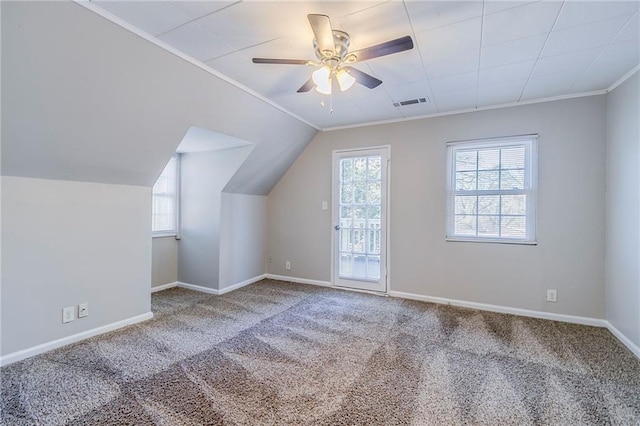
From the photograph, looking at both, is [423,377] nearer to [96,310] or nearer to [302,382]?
[302,382]

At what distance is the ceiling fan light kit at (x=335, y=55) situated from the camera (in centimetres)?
174

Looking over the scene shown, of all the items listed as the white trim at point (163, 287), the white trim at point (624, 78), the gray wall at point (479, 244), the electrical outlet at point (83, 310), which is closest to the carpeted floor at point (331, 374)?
the electrical outlet at point (83, 310)

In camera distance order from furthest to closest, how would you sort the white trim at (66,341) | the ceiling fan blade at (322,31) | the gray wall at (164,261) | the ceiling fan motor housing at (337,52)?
1. the gray wall at (164,261)
2. the white trim at (66,341)
3. the ceiling fan motor housing at (337,52)
4. the ceiling fan blade at (322,31)

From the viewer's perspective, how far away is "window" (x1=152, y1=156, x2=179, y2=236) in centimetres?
431

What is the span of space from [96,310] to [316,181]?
3.11 meters

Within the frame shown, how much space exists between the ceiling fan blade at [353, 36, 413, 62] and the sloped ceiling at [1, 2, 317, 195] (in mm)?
1488

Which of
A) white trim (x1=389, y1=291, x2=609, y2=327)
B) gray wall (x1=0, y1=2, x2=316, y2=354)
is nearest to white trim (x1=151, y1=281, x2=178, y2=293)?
gray wall (x1=0, y1=2, x2=316, y2=354)

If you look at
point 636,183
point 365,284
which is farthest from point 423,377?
point 636,183

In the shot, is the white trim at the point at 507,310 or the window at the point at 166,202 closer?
the white trim at the point at 507,310

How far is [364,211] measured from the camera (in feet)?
14.1

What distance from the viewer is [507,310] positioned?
346cm

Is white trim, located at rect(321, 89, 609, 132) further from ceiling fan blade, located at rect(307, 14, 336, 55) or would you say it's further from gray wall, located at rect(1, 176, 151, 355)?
gray wall, located at rect(1, 176, 151, 355)

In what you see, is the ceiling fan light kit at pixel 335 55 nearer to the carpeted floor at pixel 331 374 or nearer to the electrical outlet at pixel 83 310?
the carpeted floor at pixel 331 374

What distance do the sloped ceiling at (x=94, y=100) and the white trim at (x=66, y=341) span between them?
4.54ft
